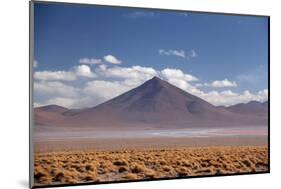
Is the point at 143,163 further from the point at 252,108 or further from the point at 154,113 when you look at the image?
the point at 252,108

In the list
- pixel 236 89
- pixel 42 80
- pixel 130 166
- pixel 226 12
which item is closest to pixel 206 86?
pixel 236 89

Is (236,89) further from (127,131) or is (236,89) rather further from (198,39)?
(127,131)

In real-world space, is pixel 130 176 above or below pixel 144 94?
below

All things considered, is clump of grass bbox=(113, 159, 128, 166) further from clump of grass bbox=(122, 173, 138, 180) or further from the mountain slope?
the mountain slope

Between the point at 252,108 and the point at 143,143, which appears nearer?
the point at 143,143

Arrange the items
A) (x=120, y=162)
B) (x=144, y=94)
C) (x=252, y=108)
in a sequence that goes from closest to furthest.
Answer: (x=120, y=162) < (x=144, y=94) < (x=252, y=108)

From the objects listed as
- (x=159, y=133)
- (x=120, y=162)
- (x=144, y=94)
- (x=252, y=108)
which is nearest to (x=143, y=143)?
(x=159, y=133)

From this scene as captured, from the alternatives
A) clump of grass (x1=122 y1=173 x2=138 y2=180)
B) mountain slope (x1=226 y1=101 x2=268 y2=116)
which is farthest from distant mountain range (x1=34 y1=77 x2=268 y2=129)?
clump of grass (x1=122 y1=173 x2=138 y2=180)
